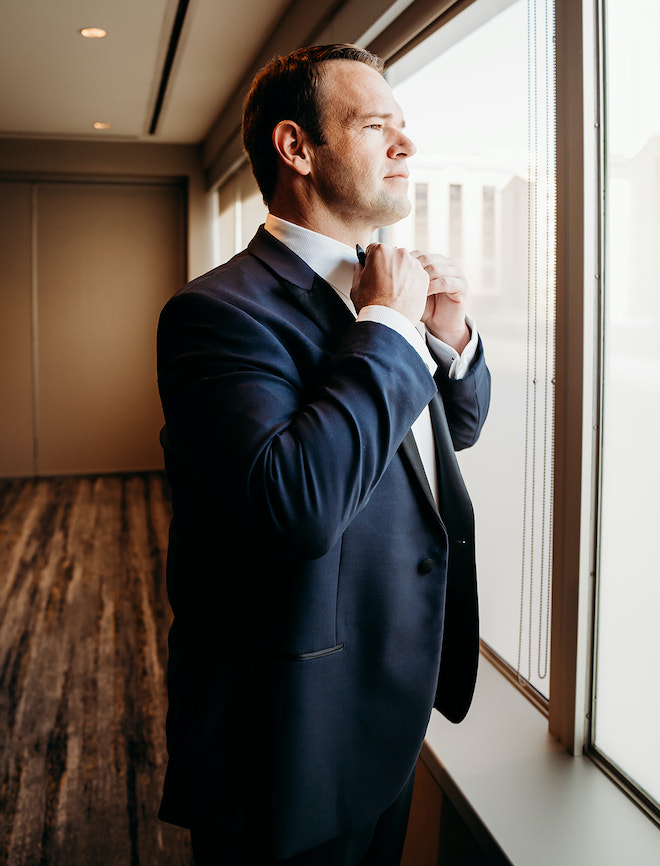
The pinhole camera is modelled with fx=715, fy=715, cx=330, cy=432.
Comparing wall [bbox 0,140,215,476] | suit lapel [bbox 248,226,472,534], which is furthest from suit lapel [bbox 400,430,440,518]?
wall [bbox 0,140,215,476]

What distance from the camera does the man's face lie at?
1.02 m

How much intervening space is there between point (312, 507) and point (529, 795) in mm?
845

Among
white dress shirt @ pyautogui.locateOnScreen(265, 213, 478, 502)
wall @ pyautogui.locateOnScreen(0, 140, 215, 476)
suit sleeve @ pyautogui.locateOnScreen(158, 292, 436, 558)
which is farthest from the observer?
wall @ pyautogui.locateOnScreen(0, 140, 215, 476)

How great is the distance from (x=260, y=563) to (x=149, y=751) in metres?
1.68

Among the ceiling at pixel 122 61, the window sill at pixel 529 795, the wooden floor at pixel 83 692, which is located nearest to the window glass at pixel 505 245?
the window sill at pixel 529 795

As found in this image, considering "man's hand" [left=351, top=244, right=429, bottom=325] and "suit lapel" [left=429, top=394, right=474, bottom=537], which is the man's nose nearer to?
"man's hand" [left=351, top=244, right=429, bottom=325]

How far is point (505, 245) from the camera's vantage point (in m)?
1.63

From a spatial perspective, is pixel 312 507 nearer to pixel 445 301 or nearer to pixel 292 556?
pixel 292 556

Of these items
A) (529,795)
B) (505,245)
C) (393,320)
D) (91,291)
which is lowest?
(529,795)

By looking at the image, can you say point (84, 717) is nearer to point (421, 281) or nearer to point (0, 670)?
point (0, 670)

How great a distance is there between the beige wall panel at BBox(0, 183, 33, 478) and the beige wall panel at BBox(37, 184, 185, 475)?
0.11 m

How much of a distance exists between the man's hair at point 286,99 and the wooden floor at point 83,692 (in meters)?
1.72

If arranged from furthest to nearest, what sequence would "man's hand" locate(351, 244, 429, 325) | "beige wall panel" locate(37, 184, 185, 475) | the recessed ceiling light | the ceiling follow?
"beige wall panel" locate(37, 184, 185, 475), the recessed ceiling light, the ceiling, "man's hand" locate(351, 244, 429, 325)

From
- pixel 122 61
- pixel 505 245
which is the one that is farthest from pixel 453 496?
pixel 122 61
